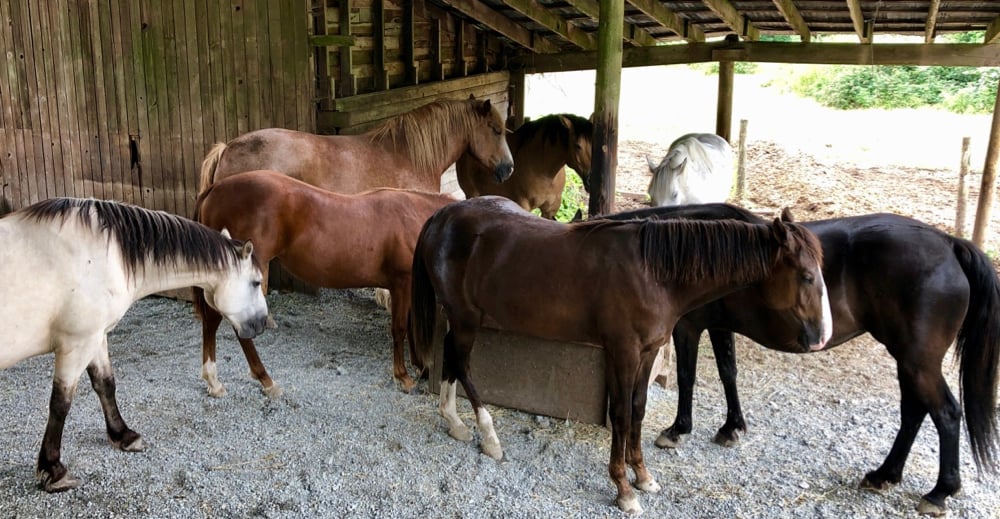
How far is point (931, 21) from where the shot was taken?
684 cm

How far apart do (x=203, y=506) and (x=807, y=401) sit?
3.50 m

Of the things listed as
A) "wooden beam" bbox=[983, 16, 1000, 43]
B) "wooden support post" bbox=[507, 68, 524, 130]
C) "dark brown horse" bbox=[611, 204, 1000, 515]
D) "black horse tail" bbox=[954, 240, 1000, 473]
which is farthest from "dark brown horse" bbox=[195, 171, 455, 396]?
"wooden beam" bbox=[983, 16, 1000, 43]

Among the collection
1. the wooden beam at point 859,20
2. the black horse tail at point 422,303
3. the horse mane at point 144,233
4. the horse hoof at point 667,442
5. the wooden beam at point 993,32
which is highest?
the wooden beam at point 859,20

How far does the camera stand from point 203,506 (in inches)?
134

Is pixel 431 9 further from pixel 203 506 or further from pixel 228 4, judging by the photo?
pixel 203 506

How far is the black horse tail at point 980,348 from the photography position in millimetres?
3402

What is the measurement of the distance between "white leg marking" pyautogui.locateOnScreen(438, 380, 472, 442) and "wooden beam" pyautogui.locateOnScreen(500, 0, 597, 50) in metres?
4.30

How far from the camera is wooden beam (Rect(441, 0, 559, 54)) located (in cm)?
761

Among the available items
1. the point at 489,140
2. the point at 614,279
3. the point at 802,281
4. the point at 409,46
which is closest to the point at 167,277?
the point at 614,279

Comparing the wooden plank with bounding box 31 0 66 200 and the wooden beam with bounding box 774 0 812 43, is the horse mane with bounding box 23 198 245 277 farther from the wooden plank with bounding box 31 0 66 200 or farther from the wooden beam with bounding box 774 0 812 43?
the wooden beam with bounding box 774 0 812 43

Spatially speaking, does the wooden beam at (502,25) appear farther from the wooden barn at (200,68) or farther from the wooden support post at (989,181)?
the wooden support post at (989,181)

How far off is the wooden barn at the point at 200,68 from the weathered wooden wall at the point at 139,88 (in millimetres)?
10

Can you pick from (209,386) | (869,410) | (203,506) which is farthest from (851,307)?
(209,386)

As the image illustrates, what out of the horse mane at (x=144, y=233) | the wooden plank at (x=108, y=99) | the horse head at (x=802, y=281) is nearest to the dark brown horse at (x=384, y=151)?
the wooden plank at (x=108, y=99)
